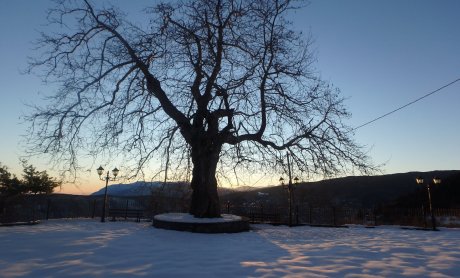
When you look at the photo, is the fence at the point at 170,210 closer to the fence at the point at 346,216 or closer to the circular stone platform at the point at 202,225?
the fence at the point at 346,216

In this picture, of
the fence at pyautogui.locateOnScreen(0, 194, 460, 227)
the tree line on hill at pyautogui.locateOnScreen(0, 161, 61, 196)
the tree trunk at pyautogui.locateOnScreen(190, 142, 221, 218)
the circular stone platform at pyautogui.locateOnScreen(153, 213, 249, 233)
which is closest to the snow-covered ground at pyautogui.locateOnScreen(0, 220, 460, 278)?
the circular stone platform at pyautogui.locateOnScreen(153, 213, 249, 233)

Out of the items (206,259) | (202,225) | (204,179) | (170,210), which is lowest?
(206,259)

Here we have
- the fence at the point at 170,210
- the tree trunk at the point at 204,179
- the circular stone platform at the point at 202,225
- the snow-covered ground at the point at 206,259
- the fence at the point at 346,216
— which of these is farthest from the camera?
the fence at the point at 170,210

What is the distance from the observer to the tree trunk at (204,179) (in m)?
16.5

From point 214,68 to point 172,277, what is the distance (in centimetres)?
1230

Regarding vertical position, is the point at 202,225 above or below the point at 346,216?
above

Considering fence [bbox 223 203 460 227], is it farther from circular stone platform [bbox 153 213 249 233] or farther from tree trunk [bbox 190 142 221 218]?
circular stone platform [bbox 153 213 249 233]

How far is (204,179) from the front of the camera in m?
16.7

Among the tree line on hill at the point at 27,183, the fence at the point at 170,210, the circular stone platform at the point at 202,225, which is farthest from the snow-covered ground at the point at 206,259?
the tree line on hill at the point at 27,183

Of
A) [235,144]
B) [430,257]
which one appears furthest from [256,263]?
[235,144]

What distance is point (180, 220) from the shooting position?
14.7 m

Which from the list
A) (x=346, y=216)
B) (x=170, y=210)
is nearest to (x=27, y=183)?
(x=170, y=210)

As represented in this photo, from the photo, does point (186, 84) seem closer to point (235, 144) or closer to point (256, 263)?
point (235, 144)

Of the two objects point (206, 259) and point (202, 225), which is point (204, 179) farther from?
point (206, 259)
